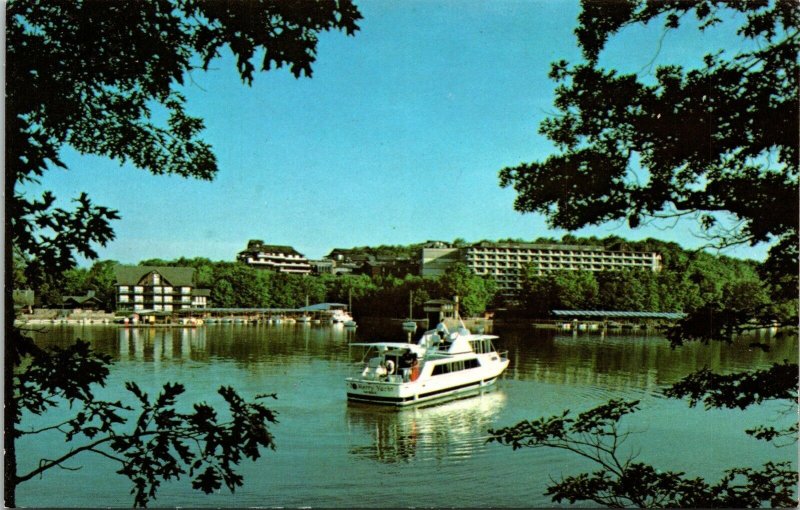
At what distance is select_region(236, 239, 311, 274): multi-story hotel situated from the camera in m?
5.32

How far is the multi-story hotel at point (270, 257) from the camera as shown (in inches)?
209

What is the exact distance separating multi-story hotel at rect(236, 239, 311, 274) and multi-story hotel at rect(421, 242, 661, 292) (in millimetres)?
1333

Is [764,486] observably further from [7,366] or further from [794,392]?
[7,366]

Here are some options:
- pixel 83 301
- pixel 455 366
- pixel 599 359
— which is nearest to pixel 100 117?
pixel 83 301

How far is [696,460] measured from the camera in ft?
19.1

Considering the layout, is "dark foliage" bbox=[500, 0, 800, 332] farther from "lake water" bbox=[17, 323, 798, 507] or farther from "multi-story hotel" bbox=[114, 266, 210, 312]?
"multi-story hotel" bbox=[114, 266, 210, 312]

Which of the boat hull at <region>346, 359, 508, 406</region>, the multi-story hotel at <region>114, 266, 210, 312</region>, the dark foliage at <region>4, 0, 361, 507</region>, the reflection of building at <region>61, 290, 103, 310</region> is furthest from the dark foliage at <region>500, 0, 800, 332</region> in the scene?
the boat hull at <region>346, 359, 508, 406</region>

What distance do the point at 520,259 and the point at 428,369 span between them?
4.98 meters

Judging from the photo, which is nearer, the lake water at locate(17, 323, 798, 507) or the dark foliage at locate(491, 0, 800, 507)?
the dark foliage at locate(491, 0, 800, 507)

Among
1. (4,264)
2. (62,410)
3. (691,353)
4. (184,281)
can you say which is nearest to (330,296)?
(184,281)

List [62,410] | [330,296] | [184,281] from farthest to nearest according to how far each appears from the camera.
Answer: [330,296]
[184,281]
[62,410]

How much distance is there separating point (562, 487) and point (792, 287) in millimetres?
1519

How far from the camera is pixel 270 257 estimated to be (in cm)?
625

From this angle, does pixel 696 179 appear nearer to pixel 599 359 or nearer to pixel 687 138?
pixel 687 138
